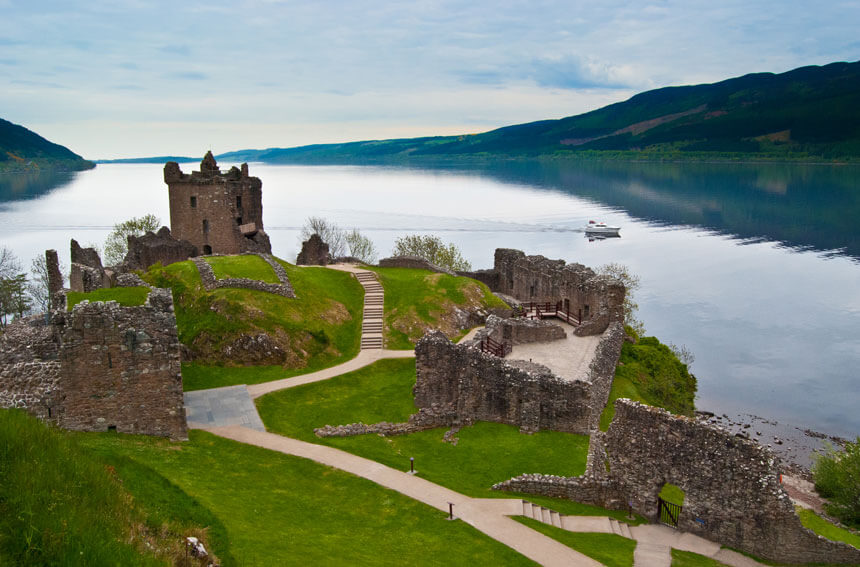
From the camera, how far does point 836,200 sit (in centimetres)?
17888

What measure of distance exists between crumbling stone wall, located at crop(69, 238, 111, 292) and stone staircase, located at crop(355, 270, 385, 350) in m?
16.0

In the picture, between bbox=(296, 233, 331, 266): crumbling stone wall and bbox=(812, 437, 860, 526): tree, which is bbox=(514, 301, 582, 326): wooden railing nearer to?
bbox=(812, 437, 860, 526): tree

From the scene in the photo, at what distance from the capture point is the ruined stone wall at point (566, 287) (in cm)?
4425

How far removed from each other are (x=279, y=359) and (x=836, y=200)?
186 meters

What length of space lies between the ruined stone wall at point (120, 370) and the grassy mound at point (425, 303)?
17.0m

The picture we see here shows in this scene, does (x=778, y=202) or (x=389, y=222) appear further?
(x=778, y=202)

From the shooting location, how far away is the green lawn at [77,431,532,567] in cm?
1811

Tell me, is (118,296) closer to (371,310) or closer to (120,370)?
(120,370)

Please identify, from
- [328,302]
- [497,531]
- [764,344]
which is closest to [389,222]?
[764,344]

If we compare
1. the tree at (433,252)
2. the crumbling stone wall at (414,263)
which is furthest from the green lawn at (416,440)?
the tree at (433,252)

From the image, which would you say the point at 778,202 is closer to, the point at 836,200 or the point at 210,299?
the point at 836,200

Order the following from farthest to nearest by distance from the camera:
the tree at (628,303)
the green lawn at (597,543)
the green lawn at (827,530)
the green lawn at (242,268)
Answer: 1. the tree at (628,303)
2. the green lawn at (242,268)
3. the green lawn at (827,530)
4. the green lawn at (597,543)

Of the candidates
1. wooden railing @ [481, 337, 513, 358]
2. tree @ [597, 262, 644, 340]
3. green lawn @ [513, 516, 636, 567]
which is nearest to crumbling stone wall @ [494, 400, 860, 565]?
green lawn @ [513, 516, 636, 567]

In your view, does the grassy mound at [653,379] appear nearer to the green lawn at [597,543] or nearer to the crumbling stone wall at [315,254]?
the green lawn at [597,543]
